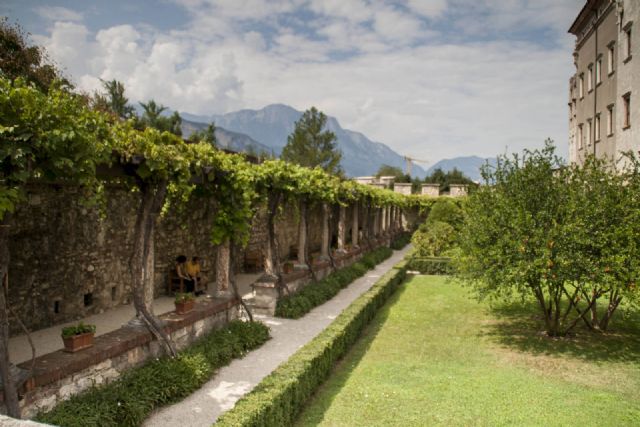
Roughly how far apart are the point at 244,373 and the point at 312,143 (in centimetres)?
4605

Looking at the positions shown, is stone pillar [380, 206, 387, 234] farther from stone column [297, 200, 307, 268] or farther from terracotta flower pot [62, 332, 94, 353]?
terracotta flower pot [62, 332, 94, 353]

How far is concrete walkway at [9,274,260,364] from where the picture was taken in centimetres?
765

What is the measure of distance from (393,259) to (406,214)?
14.4 metres

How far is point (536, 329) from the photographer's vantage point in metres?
11.6

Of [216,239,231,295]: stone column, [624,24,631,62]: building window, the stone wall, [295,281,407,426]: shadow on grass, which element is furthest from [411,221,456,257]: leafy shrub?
[216,239,231,295]: stone column

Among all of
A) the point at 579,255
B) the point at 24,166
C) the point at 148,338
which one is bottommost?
the point at 148,338

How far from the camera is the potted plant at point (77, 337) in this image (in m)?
6.03

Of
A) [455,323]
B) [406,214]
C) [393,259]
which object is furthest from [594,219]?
[406,214]

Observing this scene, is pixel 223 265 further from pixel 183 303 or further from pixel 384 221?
pixel 384 221

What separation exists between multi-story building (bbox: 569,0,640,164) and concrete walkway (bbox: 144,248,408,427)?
1031cm

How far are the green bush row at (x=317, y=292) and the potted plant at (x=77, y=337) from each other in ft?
19.3

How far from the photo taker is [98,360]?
621 cm

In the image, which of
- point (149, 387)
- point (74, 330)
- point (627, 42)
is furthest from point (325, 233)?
point (627, 42)

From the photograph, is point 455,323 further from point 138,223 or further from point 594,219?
point 138,223
